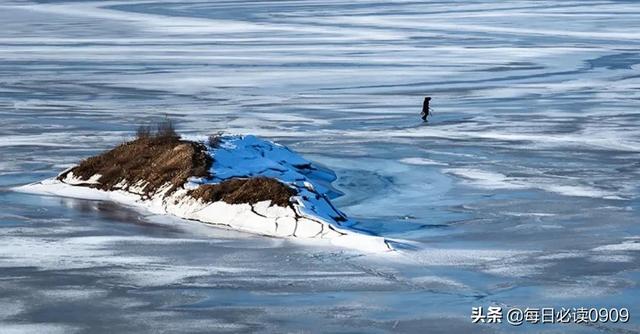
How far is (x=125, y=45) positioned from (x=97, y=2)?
30.4 meters

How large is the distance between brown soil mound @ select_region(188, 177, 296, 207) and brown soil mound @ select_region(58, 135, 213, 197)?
1.68 ft

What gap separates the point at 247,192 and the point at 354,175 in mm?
3826

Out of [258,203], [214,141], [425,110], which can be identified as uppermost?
[214,141]

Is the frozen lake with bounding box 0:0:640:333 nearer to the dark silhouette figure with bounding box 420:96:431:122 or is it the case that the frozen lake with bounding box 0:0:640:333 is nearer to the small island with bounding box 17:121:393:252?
the dark silhouette figure with bounding box 420:96:431:122

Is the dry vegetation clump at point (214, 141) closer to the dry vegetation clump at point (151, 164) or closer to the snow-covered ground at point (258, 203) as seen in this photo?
the snow-covered ground at point (258, 203)

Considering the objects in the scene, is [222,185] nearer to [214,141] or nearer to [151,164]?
[151,164]

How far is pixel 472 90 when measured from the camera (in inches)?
1121

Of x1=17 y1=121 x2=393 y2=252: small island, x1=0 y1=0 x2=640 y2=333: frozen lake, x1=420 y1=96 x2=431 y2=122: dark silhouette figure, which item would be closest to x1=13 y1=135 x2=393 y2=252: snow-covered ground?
x1=17 y1=121 x2=393 y2=252: small island

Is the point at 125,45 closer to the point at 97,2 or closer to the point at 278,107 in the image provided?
the point at 278,107

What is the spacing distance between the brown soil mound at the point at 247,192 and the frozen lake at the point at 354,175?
513 millimetres

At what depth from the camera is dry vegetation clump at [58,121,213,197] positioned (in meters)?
15.4

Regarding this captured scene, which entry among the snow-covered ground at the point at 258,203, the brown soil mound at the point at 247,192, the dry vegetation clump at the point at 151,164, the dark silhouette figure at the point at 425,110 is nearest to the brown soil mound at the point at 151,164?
the dry vegetation clump at the point at 151,164

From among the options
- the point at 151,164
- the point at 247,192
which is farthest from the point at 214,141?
the point at 247,192

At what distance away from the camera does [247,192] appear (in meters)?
14.1
